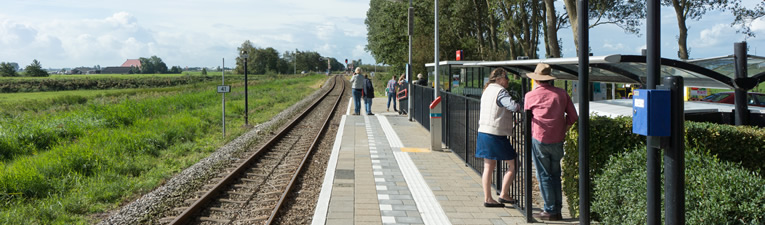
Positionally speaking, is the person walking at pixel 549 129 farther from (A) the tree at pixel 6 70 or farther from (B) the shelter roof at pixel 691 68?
(A) the tree at pixel 6 70

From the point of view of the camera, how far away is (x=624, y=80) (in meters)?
12.4

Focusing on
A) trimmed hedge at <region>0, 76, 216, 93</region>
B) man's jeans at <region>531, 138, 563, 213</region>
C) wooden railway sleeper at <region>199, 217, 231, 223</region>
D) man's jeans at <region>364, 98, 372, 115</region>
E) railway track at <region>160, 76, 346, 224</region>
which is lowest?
wooden railway sleeper at <region>199, 217, 231, 223</region>

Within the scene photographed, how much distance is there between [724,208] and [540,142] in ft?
6.88

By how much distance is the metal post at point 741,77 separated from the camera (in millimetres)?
8812

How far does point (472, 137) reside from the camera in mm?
9641

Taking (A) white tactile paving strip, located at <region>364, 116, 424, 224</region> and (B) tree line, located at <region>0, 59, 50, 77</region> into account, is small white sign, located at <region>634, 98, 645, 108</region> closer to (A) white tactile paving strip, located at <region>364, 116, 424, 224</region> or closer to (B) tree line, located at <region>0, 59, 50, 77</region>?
(A) white tactile paving strip, located at <region>364, 116, 424, 224</region>

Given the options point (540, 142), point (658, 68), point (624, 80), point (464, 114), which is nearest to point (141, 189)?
point (464, 114)

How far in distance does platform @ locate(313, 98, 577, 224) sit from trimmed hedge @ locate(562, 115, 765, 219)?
2.22 ft

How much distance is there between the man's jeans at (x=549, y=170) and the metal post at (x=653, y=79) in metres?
2.05

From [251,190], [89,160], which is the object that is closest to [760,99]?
[251,190]

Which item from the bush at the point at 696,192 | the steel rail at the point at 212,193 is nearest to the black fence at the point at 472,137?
the bush at the point at 696,192

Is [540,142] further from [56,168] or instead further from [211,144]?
[211,144]

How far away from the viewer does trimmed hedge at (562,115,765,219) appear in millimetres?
5793

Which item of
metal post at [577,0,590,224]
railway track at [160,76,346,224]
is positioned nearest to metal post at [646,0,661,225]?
metal post at [577,0,590,224]
